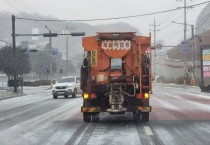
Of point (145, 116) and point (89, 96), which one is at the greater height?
point (89, 96)

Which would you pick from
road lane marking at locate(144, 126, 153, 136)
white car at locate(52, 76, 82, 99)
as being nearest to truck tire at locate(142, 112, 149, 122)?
road lane marking at locate(144, 126, 153, 136)

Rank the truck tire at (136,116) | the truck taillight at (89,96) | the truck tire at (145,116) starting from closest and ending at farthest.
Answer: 1. the truck taillight at (89,96)
2. the truck tire at (145,116)
3. the truck tire at (136,116)

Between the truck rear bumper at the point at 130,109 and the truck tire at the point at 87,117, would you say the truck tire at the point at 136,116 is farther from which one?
the truck tire at the point at 87,117

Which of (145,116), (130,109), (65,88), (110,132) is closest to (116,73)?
(130,109)

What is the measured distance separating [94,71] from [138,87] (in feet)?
5.41

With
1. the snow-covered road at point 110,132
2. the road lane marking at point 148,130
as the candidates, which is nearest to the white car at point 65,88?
the snow-covered road at point 110,132

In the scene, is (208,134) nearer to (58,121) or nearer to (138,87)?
(138,87)

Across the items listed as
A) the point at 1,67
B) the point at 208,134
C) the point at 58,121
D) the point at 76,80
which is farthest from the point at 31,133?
the point at 1,67

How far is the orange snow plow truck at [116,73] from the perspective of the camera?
1514 cm

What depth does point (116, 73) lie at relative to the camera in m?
15.4

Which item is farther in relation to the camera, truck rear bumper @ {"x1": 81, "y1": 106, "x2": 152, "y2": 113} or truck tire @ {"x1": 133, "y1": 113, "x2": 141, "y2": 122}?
truck tire @ {"x1": 133, "y1": 113, "x2": 141, "y2": 122}

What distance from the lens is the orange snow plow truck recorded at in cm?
1514

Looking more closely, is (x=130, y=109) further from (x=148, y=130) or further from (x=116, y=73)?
(x=148, y=130)

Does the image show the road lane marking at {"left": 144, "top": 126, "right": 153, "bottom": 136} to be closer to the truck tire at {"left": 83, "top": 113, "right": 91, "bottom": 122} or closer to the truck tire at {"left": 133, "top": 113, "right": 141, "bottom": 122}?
the truck tire at {"left": 133, "top": 113, "right": 141, "bottom": 122}
